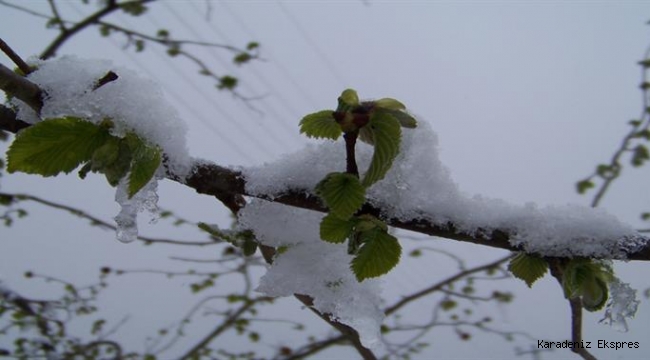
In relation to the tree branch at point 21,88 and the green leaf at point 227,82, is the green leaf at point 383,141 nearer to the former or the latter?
the tree branch at point 21,88

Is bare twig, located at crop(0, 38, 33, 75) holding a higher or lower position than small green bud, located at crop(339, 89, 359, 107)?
lower

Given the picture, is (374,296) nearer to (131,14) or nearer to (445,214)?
(445,214)

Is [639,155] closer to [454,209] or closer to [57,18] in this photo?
[454,209]

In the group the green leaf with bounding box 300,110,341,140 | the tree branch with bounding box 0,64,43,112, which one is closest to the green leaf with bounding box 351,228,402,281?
the green leaf with bounding box 300,110,341,140

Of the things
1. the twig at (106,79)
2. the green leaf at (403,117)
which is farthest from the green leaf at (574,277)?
the twig at (106,79)

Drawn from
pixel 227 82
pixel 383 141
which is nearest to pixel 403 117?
pixel 383 141

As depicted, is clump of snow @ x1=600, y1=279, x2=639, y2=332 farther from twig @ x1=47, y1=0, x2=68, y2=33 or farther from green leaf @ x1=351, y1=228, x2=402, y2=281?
twig @ x1=47, y1=0, x2=68, y2=33
